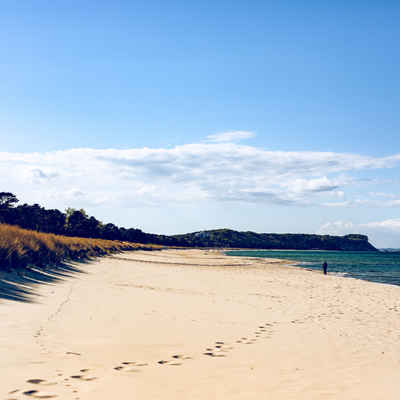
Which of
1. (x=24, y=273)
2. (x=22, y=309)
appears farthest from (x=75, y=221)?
(x=22, y=309)

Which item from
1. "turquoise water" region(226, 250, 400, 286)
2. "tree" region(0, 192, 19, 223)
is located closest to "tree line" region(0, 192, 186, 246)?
"tree" region(0, 192, 19, 223)

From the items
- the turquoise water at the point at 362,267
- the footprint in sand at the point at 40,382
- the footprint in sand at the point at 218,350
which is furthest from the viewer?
the turquoise water at the point at 362,267

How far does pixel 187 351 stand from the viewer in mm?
6316

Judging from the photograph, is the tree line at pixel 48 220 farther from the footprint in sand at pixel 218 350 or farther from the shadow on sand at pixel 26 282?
the footprint in sand at pixel 218 350

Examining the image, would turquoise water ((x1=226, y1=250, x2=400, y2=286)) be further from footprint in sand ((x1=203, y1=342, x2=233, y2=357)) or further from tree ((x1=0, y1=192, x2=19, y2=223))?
tree ((x1=0, y1=192, x2=19, y2=223))

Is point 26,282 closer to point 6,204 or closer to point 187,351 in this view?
point 187,351

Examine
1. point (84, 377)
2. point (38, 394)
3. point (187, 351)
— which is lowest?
point (187, 351)

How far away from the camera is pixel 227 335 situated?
25.4 feet

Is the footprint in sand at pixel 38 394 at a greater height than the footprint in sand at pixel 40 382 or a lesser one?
greater

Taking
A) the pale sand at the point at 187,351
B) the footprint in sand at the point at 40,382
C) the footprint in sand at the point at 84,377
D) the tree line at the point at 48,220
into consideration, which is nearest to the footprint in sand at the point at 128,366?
the pale sand at the point at 187,351

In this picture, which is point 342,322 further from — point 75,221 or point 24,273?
point 75,221

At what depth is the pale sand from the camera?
14.7ft

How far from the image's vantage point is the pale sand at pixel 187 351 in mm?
4488

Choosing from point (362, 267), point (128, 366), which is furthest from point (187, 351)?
point (362, 267)
